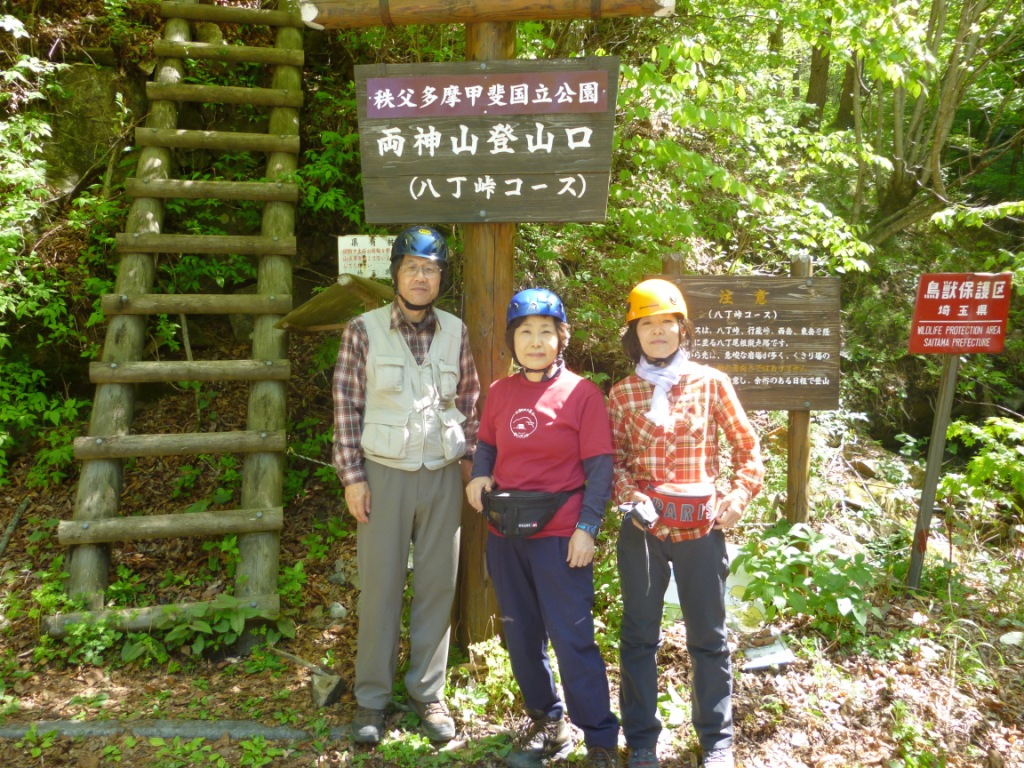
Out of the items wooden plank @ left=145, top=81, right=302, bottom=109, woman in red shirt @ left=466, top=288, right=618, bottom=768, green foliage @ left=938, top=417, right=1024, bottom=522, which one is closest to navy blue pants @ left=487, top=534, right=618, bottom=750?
woman in red shirt @ left=466, top=288, right=618, bottom=768

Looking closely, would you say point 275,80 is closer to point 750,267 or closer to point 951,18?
point 750,267

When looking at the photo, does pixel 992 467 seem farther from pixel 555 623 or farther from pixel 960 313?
pixel 555 623

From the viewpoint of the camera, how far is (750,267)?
6.87m

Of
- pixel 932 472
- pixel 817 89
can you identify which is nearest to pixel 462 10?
pixel 932 472

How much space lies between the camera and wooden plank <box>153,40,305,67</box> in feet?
18.9

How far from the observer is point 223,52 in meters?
5.79

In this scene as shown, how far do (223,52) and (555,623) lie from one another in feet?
A: 17.2

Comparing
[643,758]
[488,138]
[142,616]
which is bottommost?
[643,758]

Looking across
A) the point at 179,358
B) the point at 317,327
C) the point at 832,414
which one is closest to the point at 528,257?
the point at 317,327

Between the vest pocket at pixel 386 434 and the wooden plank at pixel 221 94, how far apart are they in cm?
356

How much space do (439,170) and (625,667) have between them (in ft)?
8.09

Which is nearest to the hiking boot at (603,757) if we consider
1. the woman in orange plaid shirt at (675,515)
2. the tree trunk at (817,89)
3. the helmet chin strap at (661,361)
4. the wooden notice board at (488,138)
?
the woman in orange plaid shirt at (675,515)

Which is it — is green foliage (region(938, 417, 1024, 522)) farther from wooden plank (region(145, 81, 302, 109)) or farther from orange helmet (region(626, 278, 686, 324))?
wooden plank (region(145, 81, 302, 109))

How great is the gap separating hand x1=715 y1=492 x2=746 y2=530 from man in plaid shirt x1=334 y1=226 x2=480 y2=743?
→ 121 centimetres
